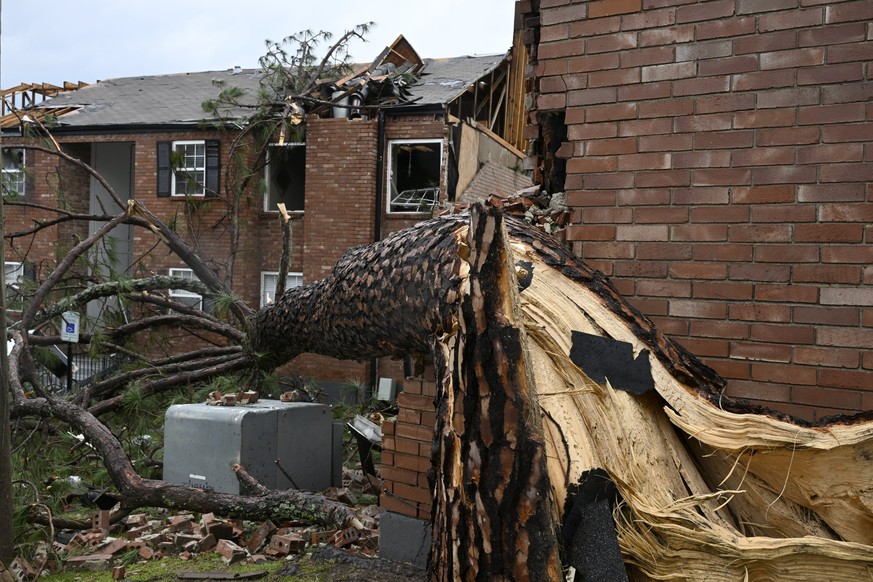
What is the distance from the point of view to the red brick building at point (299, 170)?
14211 millimetres

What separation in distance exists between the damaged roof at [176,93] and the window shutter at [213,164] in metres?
0.55

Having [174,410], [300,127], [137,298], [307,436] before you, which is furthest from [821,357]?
[300,127]

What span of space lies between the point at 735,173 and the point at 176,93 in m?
17.6

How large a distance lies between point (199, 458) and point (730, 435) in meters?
4.65

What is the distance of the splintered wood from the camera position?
188cm

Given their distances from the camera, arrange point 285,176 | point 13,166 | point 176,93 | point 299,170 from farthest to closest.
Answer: point 176,93
point 13,166
point 299,170
point 285,176

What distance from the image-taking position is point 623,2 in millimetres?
3449

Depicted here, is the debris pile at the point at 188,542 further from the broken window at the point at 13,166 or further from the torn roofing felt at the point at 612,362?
the broken window at the point at 13,166

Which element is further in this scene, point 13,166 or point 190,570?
point 13,166

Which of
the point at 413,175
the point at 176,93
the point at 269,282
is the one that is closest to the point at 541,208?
the point at 413,175

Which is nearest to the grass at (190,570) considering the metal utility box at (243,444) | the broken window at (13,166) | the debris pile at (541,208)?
the metal utility box at (243,444)

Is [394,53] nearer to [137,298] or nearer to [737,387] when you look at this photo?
[137,298]

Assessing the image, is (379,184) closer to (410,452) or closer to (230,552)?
(230,552)

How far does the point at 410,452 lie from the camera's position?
170 inches
